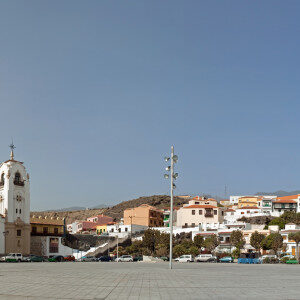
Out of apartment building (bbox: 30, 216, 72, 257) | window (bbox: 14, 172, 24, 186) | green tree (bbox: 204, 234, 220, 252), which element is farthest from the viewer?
apartment building (bbox: 30, 216, 72, 257)

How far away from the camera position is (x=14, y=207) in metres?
78.9

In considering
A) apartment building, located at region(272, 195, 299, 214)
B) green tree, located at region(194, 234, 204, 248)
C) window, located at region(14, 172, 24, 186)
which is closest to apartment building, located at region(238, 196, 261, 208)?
apartment building, located at region(272, 195, 299, 214)

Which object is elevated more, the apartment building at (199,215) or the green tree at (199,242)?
the apartment building at (199,215)

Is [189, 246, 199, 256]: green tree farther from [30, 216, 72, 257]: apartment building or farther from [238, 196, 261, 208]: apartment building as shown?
[238, 196, 261, 208]: apartment building

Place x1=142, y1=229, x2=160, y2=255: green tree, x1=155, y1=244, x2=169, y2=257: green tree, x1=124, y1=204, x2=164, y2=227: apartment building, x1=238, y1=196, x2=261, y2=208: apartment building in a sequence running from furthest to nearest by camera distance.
A: x1=238, y1=196, x2=261, y2=208: apartment building → x1=124, y1=204, x2=164, y2=227: apartment building → x1=142, y1=229, x2=160, y2=255: green tree → x1=155, y1=244, x2=169, y2=257: green tree

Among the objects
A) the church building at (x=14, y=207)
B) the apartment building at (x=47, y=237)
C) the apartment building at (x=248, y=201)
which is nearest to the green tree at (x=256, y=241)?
the apartment building at (x=47, y=237)

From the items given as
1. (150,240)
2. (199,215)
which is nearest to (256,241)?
(150,240)

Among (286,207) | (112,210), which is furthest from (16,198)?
(112,210)

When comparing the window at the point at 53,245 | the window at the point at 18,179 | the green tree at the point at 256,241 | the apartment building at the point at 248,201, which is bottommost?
the window at the point at 53,245

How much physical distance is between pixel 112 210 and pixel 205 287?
163071 mm

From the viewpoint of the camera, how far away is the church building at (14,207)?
76062 mm

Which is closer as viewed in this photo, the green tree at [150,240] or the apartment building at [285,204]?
the green tree at [150,240]

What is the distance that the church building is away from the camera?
7606 cm

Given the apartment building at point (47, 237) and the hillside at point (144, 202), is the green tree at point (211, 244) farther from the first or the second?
the hillside at point (144, 202)
